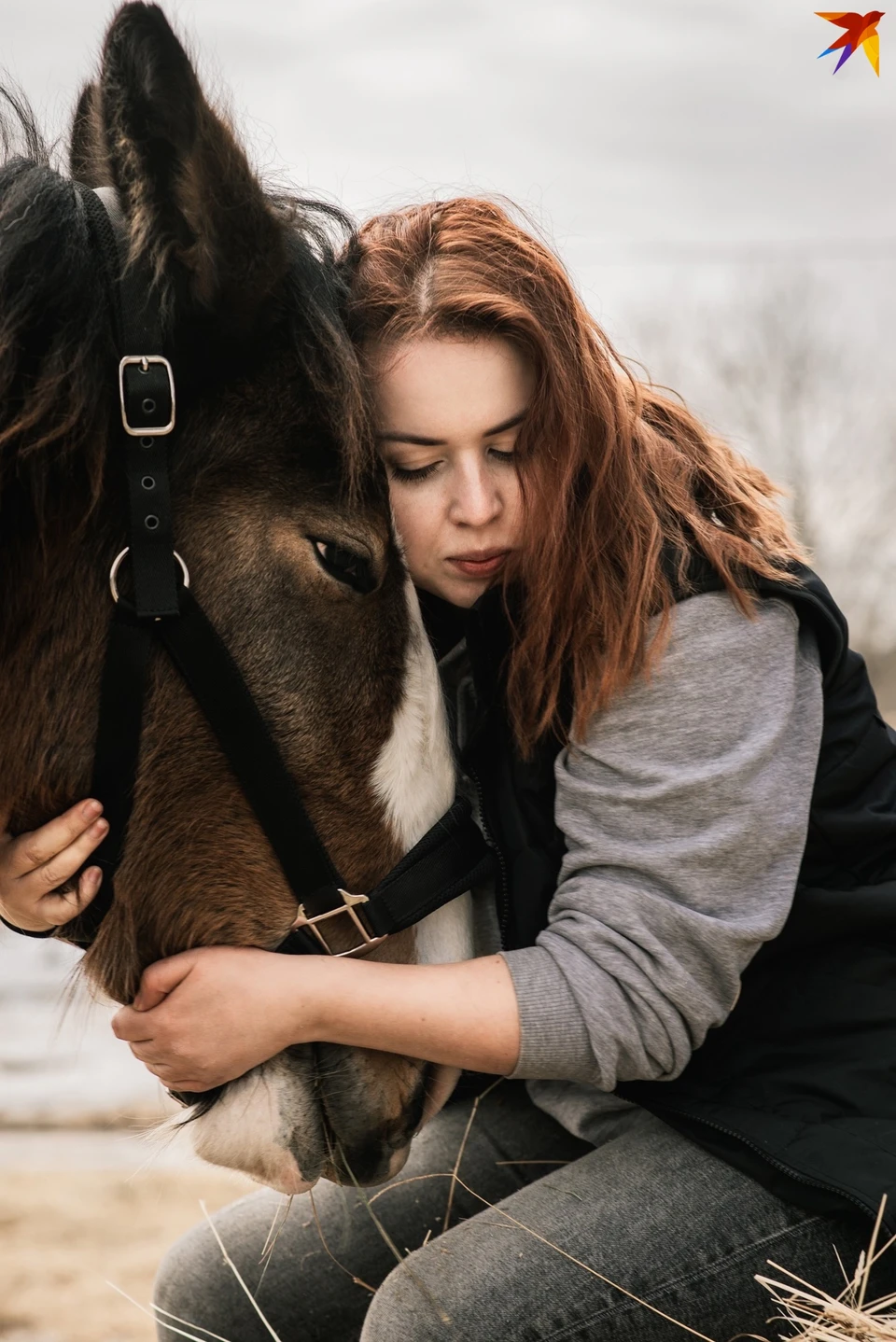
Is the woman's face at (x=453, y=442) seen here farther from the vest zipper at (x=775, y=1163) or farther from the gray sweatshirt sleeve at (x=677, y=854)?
the vest zipper at (x=775, y=1163)

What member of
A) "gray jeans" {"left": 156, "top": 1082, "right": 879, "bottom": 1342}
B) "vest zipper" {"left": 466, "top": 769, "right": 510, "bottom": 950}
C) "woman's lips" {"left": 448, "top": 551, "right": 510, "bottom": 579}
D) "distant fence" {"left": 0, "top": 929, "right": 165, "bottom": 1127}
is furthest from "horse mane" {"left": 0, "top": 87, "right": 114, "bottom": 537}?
"distant fence" {"left": 0, "top": 929, "right": 165, "bottom": 1127}

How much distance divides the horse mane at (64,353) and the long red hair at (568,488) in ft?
0.57

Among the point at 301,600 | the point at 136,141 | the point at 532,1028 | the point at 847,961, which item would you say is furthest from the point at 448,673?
the point at 136,141

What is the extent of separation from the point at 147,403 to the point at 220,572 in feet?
0.74

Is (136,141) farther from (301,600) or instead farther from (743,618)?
(743,618)

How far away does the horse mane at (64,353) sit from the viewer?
4.83 ft

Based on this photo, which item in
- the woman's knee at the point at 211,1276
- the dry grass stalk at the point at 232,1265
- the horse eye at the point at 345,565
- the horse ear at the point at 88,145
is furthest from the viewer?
the woman's knee at the point at 211,1276

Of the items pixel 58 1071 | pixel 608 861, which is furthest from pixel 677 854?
pixel 58 1071

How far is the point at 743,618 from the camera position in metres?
1.68

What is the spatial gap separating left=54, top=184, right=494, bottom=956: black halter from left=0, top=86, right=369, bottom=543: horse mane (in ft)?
0.10

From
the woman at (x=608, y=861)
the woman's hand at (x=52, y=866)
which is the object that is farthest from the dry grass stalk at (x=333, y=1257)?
the woman's hand at (x=52, y=866)

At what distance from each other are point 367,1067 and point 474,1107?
400 millimetres

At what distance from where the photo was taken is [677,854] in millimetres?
1606

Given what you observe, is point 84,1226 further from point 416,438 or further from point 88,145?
point 88,145
